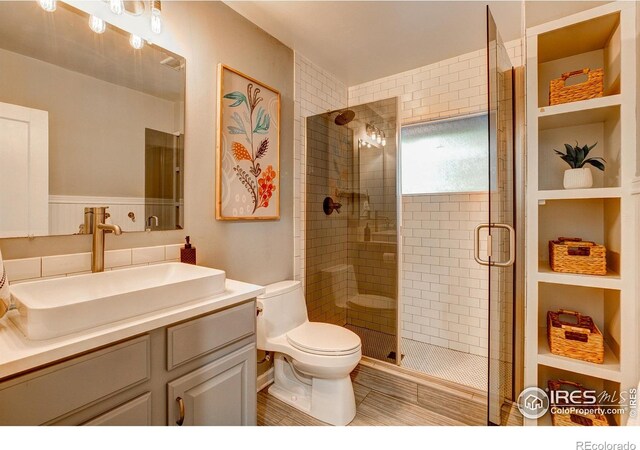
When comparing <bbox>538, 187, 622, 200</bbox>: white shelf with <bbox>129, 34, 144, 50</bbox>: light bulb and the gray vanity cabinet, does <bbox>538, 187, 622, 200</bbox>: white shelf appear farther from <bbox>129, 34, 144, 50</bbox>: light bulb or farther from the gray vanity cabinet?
<bbox>129, 34, 144, 50</bbox>: light bulb

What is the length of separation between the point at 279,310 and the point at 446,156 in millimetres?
1921

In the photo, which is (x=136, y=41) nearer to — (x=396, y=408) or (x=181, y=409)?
(x=181, y=409)

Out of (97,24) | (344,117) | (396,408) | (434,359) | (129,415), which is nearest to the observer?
(129,415)

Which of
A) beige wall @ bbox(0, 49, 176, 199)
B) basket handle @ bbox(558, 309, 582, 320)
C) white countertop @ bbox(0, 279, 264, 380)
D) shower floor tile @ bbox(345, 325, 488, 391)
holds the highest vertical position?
beige wall @ bbox(0, 49, 176, 199)

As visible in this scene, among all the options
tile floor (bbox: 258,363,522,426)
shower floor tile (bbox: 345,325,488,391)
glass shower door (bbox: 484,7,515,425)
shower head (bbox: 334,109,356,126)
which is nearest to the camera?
glass shower door (bbox: 484,7,515,425)

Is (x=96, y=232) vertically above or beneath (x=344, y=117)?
beneath

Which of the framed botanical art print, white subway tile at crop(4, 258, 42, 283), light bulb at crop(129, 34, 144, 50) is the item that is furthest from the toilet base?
light bulb at crop(129, 34, 144, 50)

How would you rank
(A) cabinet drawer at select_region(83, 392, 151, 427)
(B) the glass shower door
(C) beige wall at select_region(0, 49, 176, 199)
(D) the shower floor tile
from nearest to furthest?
(A) cabinet drawer at select_region(83, 392, 151, 427) < (C) beige wall at select_region(0, 49, 176, 199) < (B) the glass shower door < (D) the shower floor tile

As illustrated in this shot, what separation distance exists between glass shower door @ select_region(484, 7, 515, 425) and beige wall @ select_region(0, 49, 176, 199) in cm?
168

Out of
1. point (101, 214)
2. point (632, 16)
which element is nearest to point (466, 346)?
point (632, 16)

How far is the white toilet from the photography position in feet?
5.61

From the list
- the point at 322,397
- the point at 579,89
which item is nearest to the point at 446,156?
the point at 579,89

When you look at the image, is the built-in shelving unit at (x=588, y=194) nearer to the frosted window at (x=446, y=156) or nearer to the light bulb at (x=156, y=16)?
the frosted window at (x=446, y=156)

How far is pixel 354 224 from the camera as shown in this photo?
2.57 metres
